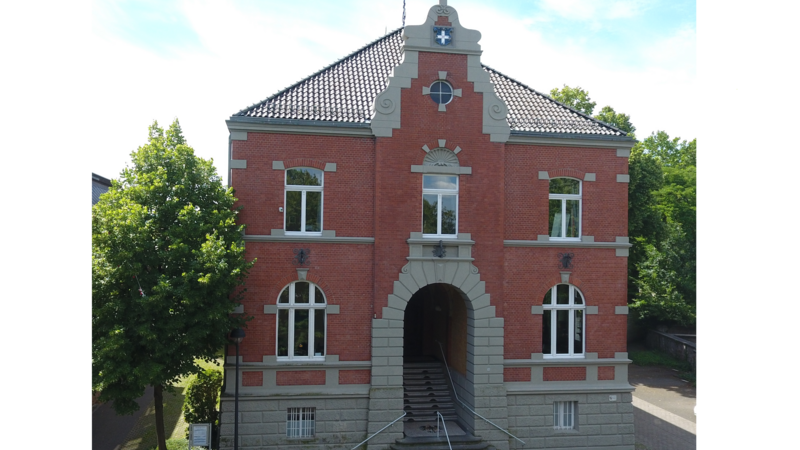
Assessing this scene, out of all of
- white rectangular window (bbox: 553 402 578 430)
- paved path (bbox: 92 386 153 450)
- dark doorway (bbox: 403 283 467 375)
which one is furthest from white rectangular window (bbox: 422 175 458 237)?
paved path (bbox: 92 386 153 450)

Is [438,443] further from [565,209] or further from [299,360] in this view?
[565,209]

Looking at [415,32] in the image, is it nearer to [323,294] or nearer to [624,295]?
[323,294]

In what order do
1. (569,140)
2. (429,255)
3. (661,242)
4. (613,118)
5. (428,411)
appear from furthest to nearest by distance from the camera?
1. (613,118)
2. (661,242)
3. (428,411)
4. (569,140)
5. (429,255)

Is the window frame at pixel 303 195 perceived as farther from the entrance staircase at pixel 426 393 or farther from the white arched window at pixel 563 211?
the white arched window at pixel 563 211

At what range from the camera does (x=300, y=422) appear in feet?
57.1

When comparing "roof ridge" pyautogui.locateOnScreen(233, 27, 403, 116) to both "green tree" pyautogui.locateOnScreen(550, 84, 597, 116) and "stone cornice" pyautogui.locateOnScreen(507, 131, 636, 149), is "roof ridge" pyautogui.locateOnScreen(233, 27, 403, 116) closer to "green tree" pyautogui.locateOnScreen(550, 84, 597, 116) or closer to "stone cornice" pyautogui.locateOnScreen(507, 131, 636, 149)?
"stone cornice" pyautogui.locateOnScreen(507, 131, 636, 149)

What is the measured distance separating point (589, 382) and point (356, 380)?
7772mm

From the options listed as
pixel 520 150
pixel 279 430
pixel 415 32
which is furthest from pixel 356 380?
pixel 415 32

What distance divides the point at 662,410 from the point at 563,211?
37.6 ft

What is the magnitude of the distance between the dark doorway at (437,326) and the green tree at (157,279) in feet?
25.1

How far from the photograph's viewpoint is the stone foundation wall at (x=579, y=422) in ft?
59.2

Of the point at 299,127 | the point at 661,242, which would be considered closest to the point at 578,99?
the point at 661,242

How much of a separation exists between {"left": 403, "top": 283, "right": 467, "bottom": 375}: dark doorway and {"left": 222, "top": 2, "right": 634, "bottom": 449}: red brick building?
40 cm

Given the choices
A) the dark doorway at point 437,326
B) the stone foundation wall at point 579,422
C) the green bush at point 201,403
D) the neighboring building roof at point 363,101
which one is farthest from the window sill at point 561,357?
the green bush at point 201,403
